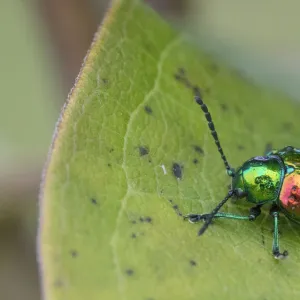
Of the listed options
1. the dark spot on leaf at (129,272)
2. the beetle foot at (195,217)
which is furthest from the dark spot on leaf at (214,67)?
the dark spot on leaf at (129,272)

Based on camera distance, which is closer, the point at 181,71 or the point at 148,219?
the point at 148,219

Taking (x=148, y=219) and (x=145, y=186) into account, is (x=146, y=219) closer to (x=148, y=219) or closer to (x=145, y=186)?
(x=148, y=219)

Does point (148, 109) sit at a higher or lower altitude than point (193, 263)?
higher

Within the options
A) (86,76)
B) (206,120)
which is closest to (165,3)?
(206,120)

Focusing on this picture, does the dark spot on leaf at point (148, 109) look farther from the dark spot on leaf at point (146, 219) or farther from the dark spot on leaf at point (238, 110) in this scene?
the dark spot on leaf at point (238, 110)

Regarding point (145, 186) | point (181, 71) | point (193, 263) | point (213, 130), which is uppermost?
point (181, 71)

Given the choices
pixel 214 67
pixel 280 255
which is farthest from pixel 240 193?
pixel 214 67
